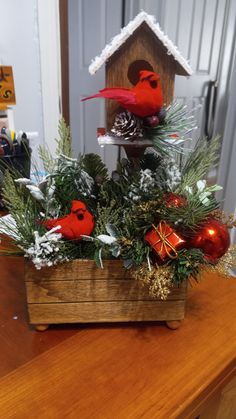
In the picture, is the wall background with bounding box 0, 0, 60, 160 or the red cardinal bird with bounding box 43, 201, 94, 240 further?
the wall background with bounding box 0, 0, 60, 160

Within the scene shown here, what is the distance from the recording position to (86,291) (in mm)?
473

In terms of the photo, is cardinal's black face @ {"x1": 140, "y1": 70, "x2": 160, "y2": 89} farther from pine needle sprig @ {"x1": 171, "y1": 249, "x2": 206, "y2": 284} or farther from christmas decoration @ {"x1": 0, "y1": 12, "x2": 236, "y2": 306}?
pine needle sprig @ {"x1": 171, "y1": 249, "x2": 206, "y2": 284}

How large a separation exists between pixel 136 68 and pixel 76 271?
323 millimetres

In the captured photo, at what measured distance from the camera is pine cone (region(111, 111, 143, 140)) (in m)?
0.47

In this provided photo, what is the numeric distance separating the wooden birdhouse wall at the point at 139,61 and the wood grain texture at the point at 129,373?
32cm

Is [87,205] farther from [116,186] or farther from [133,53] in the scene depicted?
[133,53]

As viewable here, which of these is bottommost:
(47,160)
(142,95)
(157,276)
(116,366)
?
(116,366)

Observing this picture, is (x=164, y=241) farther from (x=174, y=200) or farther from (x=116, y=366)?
(x=116, y=366)

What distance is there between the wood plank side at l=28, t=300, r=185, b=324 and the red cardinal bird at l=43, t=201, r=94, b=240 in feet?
0.35

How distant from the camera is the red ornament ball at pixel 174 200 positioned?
0.44 meters

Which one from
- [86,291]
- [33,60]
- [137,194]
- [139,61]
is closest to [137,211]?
[137,194]

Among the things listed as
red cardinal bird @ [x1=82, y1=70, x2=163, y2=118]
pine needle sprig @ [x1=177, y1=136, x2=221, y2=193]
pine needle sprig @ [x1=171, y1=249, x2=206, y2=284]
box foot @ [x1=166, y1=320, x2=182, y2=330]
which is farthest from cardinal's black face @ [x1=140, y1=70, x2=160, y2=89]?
box foot @ [x1=166, y1=320, x2=182, y2=330]

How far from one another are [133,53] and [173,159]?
17 cm

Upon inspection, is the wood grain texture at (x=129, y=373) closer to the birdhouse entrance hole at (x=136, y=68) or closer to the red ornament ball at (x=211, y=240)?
the red ornament ball at (x=211, y=240)
